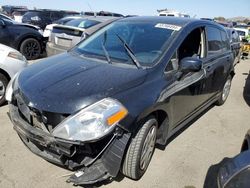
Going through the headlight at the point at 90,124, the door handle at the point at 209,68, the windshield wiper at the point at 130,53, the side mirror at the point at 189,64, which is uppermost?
the windshield wiper at the point at 130,53

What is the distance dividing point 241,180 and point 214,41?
3199 mm

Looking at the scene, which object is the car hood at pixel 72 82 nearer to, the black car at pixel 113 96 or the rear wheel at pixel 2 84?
the black car at pixel 113 96

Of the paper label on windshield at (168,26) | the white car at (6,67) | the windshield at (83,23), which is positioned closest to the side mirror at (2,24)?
the windshield at (83,23)

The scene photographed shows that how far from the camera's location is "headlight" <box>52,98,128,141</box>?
2523 millimetres

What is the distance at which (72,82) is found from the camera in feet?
9.62

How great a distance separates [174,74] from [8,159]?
222 cm

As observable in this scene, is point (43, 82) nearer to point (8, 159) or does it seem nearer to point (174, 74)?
point (8, 159)

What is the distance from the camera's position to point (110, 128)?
256 centimetres

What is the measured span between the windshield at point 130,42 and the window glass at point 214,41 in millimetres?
1070

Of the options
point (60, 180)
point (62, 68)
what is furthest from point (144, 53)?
point (60, 180)

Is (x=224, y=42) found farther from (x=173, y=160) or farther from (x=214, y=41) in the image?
(x=173, y=160)

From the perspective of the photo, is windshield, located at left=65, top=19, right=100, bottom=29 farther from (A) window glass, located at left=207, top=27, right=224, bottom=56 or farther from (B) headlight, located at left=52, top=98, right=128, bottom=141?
(B) headlight, located at left=52, top=98, right=128, bottom=141

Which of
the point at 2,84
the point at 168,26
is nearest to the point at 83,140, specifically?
the point at 168,26

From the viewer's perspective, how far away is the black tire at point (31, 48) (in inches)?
358
